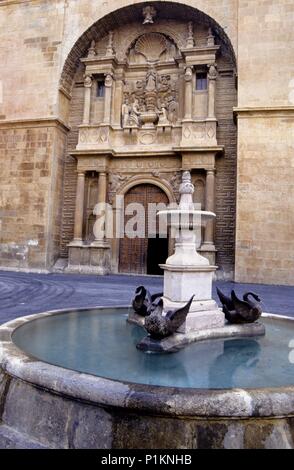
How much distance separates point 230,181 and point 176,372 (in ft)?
34.8

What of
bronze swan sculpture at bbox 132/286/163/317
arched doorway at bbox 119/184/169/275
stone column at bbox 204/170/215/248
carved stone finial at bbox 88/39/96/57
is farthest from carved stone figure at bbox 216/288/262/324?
carved stone finial at bbox 88/39/96/57

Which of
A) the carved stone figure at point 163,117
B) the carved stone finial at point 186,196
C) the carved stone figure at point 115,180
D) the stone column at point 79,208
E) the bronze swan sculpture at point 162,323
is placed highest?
the carved stone figure at point 163,117

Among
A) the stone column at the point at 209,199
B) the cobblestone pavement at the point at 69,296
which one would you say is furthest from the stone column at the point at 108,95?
the cobblestone pavement at the point at 69,296

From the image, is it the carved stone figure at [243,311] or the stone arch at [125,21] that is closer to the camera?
the carved stone figure at [243,311]

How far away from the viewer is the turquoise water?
2500mm

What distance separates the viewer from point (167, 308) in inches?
148

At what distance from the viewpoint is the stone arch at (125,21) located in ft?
41.7

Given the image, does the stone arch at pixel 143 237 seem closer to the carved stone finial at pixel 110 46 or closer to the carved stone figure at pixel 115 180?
the carved stone figure at pixel 115 180

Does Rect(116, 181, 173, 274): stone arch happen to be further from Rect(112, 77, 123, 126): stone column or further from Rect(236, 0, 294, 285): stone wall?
Rect(236, 0, 294, 285): stone wall

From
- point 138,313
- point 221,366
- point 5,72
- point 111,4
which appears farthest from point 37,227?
point 221,366

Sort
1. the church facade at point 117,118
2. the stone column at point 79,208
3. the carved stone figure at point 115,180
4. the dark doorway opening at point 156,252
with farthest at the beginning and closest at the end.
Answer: the carved stone figure at point 115,180
the dark doorway opening at point 156,252
the stone column at point 79,208
the church facade at point 117,118

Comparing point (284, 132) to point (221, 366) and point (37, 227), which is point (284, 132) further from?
point (221, 366)

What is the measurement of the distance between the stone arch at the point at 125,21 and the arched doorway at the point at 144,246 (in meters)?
4.81

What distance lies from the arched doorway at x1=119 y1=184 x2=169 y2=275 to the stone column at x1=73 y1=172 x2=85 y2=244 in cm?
157
